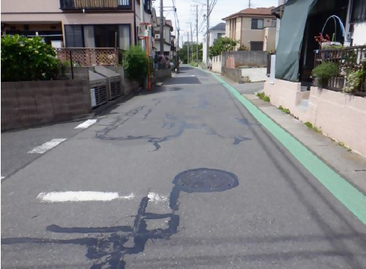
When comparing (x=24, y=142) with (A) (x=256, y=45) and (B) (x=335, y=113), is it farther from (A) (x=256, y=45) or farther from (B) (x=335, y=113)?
(A) (x=256, y=45)

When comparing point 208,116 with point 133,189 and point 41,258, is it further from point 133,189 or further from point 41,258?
point 41,258

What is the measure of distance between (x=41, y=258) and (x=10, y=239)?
581mm

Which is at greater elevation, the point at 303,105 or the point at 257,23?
the point at 257,23

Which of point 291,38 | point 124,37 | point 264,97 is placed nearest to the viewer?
point 291,38

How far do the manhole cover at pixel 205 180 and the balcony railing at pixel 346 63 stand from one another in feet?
10.5

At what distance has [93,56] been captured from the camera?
16953mm

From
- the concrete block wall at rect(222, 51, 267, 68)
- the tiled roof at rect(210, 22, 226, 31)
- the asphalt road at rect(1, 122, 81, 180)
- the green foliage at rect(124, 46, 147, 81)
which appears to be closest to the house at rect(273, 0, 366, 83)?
the asphalt road at rect(1, 122, 81, 180)

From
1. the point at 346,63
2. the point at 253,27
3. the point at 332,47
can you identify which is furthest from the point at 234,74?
the point at 253,27

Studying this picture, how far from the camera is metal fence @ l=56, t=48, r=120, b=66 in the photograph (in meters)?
16.7

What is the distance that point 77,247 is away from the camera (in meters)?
2.94

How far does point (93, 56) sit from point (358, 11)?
13.3 metres

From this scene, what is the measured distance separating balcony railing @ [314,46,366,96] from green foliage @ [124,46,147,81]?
11200 millimetres

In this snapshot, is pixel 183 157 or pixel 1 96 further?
pixel 1 96

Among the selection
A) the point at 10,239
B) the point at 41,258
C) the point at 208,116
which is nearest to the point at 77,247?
the point at 41,258
